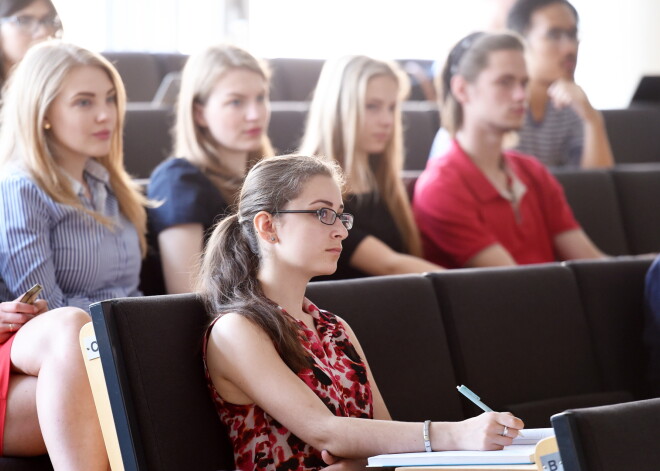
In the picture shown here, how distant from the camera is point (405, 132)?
431 centimetres

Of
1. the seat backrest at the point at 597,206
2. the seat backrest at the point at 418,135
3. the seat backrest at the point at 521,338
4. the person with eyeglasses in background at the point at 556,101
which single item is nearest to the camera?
the seat backrest at the point at 521,338

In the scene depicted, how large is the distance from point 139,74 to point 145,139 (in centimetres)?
123

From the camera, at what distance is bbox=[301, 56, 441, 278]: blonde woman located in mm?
3152

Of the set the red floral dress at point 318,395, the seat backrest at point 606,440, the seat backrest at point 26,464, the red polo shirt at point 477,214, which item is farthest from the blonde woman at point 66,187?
the seat backrest at point 606,440

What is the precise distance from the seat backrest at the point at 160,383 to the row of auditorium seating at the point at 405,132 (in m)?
1.04

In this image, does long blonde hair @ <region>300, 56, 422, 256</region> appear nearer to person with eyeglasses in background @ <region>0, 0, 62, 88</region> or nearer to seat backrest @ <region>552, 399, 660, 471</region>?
person with eyeglasses in background @ <region>0, 0, 62, 88</region>

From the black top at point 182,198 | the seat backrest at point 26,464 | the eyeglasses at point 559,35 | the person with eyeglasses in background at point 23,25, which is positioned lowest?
the seat backrest at point 26,464

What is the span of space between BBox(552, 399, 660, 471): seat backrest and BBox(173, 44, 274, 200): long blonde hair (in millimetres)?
1783

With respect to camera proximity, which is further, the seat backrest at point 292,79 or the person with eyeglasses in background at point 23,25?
the seat backrest at point 292,79

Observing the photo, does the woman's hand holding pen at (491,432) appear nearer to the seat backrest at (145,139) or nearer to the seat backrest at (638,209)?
the seat backrest at (145,139)

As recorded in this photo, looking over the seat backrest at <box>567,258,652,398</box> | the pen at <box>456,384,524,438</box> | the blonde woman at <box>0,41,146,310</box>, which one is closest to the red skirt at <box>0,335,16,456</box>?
the blonde woman at <box>0,41,146,310</box>

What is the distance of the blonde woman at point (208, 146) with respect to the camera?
278 cm

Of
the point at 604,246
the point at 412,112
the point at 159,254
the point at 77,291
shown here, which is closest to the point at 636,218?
the point at 604,246

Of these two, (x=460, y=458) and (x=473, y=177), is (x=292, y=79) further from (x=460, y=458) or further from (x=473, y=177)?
(x=460, y=458)
